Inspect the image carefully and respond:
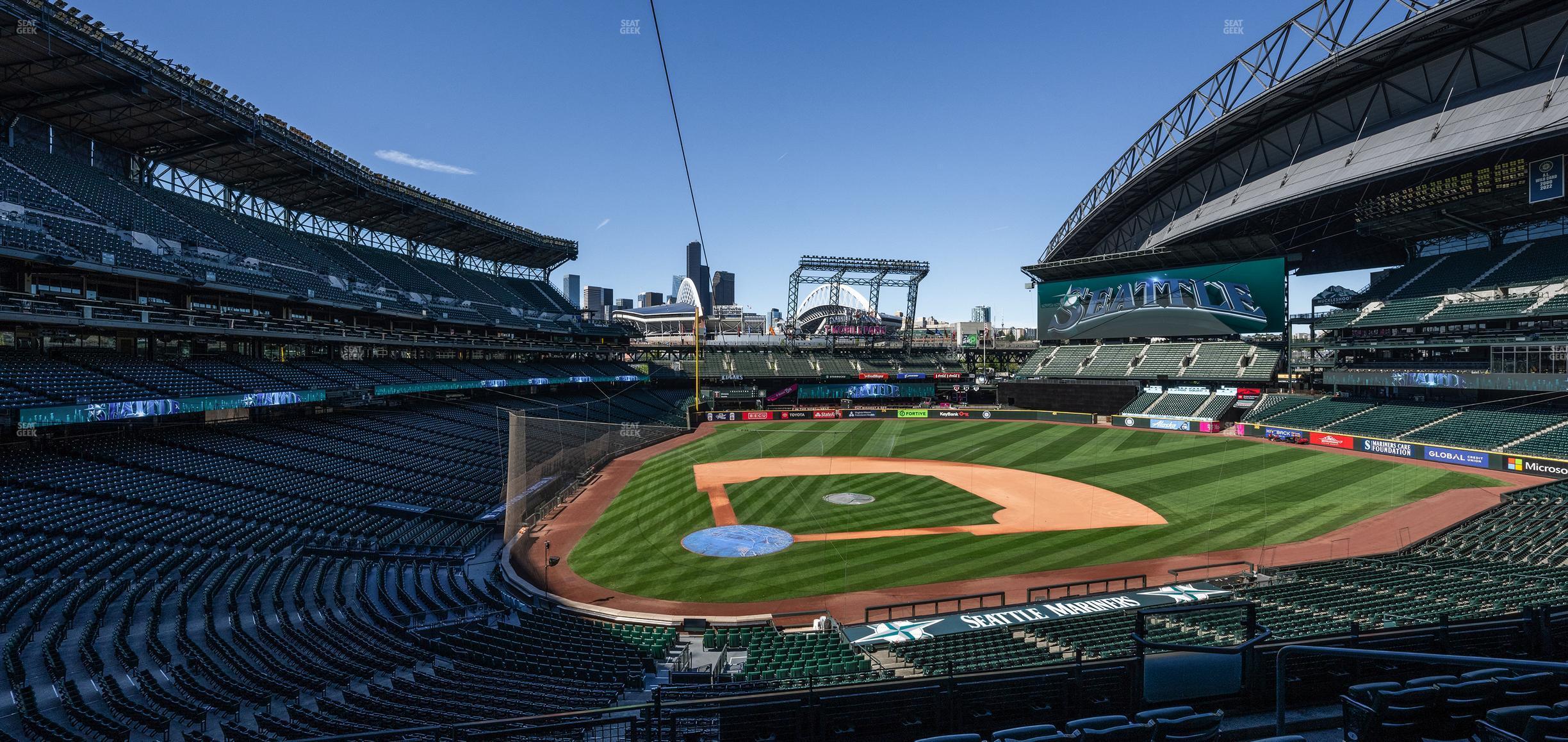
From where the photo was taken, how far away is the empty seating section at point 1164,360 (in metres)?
60.2

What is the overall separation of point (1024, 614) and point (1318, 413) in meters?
44.2

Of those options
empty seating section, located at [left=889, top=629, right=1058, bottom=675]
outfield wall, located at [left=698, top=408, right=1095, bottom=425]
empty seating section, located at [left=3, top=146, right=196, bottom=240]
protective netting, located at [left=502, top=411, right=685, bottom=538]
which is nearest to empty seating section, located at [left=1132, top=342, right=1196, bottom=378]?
outfield wall, located at [left=698, top=408, right=1095, bottom=425]

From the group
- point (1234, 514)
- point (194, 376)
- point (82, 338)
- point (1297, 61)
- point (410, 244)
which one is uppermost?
point (1297, 61)

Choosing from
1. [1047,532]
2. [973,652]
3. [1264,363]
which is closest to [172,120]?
[973,652]

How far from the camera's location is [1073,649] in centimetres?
1354

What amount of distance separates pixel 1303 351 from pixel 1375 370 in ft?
38.6

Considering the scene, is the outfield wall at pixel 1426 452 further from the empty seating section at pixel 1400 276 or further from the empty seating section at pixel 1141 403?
the empty seating section at pixel 1400 276

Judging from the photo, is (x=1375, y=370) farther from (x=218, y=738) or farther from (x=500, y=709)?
(x=218, y=738)

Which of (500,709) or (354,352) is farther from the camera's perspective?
(354,352)

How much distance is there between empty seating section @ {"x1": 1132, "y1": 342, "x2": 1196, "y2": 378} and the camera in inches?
2370

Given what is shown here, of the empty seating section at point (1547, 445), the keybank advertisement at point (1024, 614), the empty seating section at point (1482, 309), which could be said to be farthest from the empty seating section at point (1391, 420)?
the keybank advertisement at point (1024, 614)

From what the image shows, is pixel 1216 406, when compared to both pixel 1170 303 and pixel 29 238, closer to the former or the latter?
pixel 1170 303

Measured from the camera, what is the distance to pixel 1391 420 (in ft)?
136

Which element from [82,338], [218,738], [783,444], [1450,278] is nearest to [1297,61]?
[1450,278]
